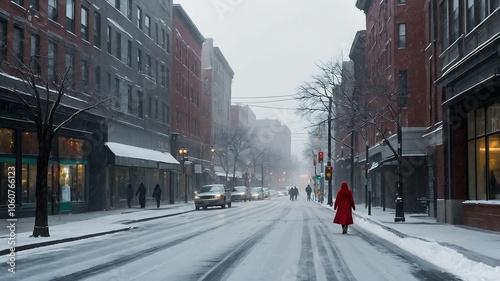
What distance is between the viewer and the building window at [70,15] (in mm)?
33875

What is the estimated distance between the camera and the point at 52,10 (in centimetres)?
3197

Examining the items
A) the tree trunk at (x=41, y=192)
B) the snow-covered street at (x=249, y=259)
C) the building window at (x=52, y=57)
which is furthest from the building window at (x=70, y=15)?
the snow-covered street at (x=249, y=259)

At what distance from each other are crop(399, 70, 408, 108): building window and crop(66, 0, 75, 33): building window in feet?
60.4

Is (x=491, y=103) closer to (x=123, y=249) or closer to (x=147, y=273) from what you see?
(x=123, y=249)

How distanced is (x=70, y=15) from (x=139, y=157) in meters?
11.3

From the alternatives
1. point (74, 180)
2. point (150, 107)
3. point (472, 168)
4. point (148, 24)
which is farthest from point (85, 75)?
point (472, 168)

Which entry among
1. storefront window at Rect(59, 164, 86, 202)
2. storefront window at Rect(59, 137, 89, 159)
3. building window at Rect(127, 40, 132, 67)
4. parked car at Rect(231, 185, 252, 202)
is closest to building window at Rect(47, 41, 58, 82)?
storefront window at Rect(59, 137, 89, 159)

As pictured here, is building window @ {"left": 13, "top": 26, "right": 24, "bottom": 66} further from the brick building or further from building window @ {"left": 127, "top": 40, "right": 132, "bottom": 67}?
building window @ {"left": 127, "top": 40, "right": 132, "bottom": 67}

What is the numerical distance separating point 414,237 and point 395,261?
5791 millimetres

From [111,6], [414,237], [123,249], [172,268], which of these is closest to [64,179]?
[111,6]

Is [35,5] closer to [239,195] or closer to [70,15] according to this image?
[70,15]

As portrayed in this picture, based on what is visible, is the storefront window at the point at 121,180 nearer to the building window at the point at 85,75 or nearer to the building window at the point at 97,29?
the building window at the point at 85,75

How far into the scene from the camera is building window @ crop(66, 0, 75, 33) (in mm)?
33875

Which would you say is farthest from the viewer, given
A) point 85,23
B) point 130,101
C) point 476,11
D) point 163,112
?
point 163,112
